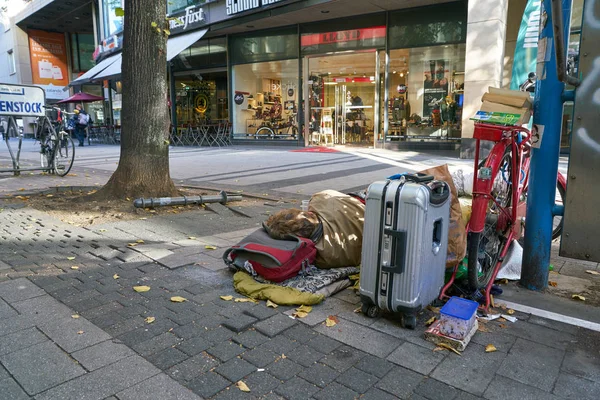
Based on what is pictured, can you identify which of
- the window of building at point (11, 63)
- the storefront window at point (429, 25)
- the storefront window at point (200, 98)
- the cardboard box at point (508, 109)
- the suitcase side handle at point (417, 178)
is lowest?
the suitcase side handle at point (417, 178)

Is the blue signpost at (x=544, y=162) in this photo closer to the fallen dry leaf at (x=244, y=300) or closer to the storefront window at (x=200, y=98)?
the fallen dry leaf at (x=244, y=300)

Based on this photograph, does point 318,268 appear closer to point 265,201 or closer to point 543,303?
point 543,303

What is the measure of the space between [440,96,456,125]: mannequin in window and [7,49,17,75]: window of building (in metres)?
32.9

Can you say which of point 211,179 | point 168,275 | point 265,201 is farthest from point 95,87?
point 168,275

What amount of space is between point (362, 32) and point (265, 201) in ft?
37.3

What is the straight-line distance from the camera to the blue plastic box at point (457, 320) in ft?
8.16

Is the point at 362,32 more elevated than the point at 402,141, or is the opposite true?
the point at 362,32

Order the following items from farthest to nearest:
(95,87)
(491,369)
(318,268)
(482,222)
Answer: (95,87) → (318,268) → (482,222) → (491,369)

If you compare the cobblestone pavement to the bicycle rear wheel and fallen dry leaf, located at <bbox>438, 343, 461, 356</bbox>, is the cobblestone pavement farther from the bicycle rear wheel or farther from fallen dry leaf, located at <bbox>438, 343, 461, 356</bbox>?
the bicycle rear wheel

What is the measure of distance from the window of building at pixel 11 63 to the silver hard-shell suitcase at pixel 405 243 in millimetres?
39226

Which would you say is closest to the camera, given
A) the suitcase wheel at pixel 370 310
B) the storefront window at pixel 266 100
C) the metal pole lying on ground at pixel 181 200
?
the suitcase wheel at pixel 370 310

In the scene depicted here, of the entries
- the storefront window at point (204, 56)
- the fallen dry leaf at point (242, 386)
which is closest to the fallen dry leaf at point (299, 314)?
the fallen dry leaf at point (242, 386)

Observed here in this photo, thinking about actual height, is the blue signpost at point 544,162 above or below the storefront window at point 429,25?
below

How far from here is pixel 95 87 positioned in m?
34.7
